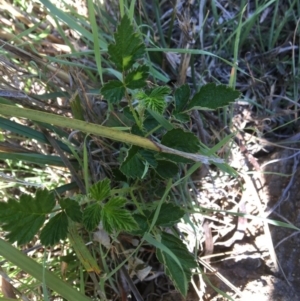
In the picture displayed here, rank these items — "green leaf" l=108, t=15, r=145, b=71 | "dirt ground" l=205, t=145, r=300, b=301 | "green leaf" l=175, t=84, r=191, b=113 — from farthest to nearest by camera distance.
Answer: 1. "dirt ground" l=205, t=145, r=300, b=301
2. "green leaf" l=175, t=84, r=191, b=113
3. "green leaf" l=108, t=15, r=145, b=71

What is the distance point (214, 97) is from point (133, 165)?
0.67ft

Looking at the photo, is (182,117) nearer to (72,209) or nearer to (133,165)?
(133,165)

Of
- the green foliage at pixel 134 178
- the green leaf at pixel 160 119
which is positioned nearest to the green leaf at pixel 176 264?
the green foliage at pixel 134 178

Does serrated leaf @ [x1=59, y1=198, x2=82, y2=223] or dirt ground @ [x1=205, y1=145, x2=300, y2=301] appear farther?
dirt ground @ [x1=205, y1=145, x2=300, y2=301]

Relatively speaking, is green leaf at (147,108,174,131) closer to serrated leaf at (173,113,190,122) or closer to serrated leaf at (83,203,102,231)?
serrated leaf at (173,113,190,122)

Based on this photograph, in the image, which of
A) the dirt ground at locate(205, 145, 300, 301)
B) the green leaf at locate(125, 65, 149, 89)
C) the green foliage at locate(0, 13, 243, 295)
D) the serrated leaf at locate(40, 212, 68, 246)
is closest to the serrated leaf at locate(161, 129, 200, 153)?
the green foliage at locate(0, 13, 243, 295)

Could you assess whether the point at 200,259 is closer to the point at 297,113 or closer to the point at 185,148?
the point at 185,148

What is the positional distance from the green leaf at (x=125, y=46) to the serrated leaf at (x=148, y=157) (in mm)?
166

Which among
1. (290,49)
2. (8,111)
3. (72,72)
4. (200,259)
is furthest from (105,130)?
(290,49)

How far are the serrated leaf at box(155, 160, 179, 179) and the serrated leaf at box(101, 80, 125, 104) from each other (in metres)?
0.16

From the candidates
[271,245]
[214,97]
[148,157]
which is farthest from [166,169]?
[271,245]

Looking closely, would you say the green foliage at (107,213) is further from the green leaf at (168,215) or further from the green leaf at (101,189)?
the green leaf at (168,215)

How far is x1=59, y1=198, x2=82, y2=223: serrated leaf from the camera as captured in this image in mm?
833

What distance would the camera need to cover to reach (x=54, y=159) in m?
1.05
